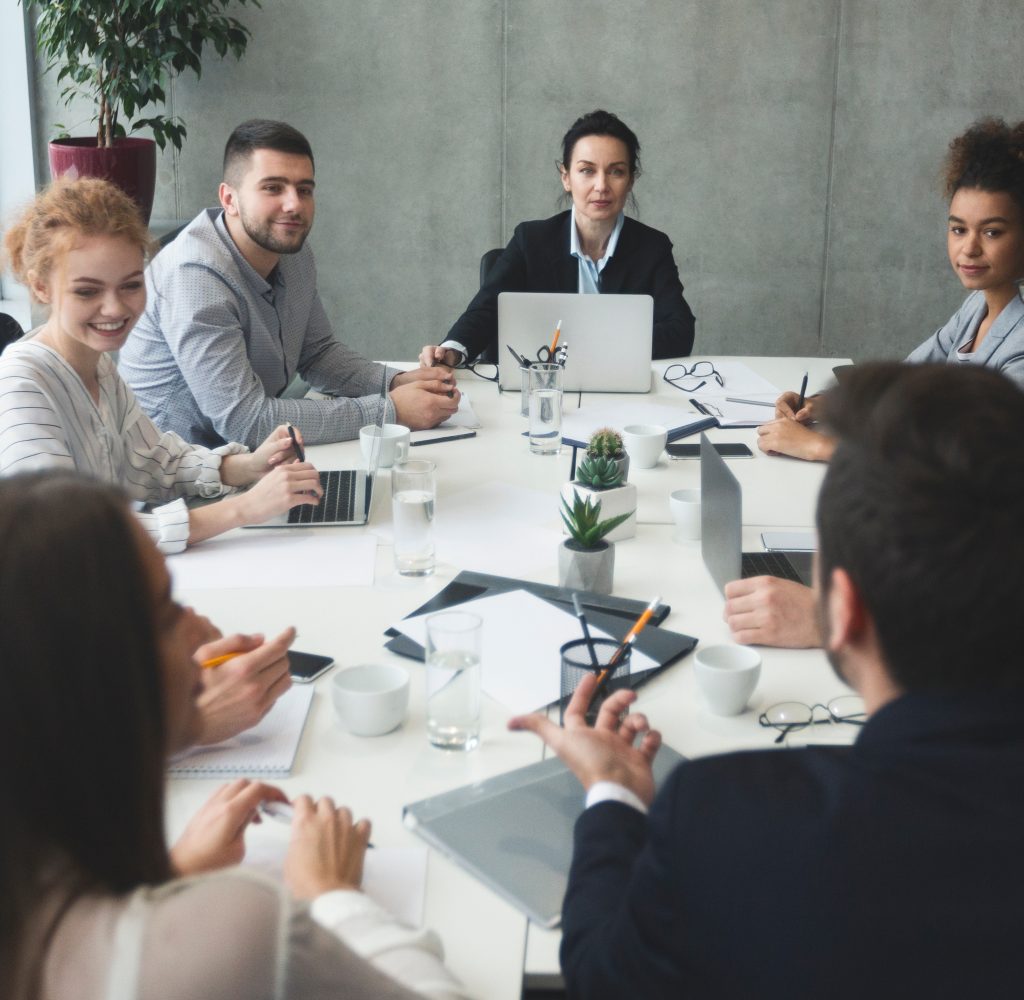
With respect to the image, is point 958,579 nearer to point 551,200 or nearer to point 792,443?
point 792,443

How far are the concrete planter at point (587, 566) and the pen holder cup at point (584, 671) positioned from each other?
315 millimetres

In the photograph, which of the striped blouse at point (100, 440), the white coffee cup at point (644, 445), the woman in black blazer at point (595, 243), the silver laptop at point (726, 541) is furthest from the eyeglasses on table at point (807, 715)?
the woman in black blazer at point (595, 243)

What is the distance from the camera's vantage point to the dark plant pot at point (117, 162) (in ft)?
14.1

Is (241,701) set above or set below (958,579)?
below

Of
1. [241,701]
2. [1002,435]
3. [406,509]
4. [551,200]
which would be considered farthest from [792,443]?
[551,200]

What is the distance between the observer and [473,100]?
484 cm

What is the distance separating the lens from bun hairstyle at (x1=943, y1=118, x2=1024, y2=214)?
2.75 metres

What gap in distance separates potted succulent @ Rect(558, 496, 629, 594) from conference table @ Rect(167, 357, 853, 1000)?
0.06 metres

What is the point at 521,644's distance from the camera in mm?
1628

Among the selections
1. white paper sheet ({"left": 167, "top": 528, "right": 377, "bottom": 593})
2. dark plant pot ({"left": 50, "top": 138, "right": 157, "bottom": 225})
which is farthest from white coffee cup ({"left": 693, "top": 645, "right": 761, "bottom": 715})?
dark plant pot ({"left": 50, "top": 138, "right": 157, "bottom": 225})

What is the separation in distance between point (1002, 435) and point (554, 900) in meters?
0.59

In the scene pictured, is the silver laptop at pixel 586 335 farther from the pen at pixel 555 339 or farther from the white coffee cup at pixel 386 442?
the white coffee cup at pixel 386 442

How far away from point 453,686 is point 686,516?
0.77m

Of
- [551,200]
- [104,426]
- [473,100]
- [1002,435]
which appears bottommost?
[104,426]
